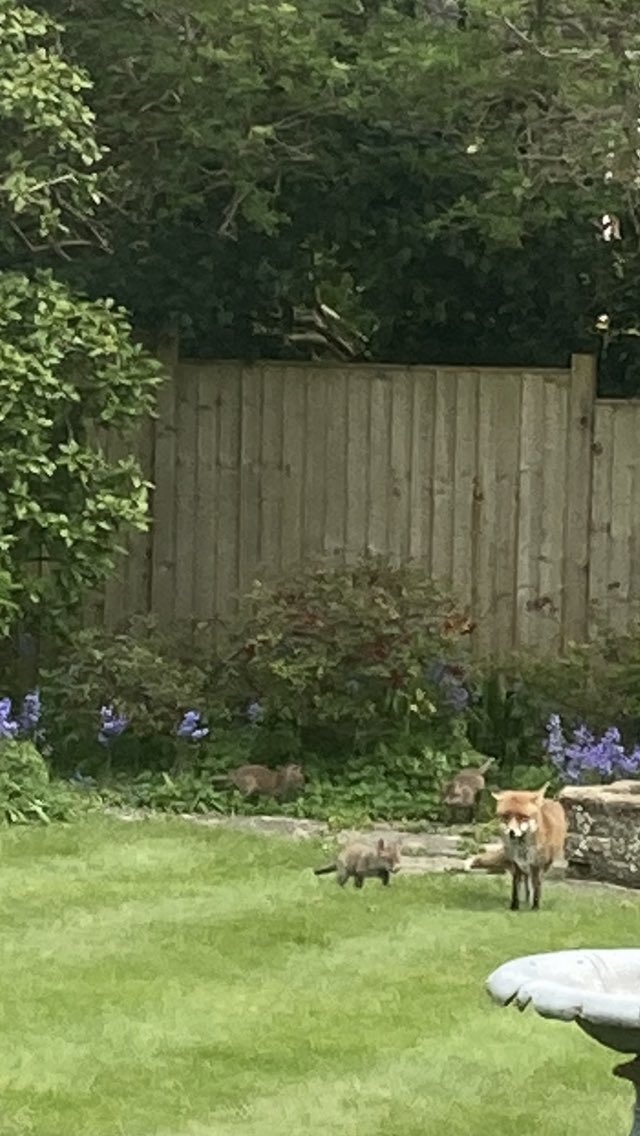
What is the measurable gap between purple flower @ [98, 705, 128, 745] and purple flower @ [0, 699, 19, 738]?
16.0 inches

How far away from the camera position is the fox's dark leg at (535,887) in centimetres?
793

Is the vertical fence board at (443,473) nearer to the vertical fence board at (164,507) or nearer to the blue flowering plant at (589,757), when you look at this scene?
the blue flowering plant at (589,757)

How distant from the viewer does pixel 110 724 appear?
416 inches

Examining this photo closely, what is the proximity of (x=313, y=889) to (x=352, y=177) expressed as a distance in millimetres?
4757

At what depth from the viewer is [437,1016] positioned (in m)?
6.43

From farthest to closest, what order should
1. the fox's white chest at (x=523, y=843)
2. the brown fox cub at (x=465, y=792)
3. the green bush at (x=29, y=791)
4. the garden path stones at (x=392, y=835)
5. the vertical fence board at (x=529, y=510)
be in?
the vertical fence board at (x=529, y=510) < the brown fox cub at (x=465, y=792) < the green bush at (x=29, y=791) < the garden path stones at (x=392, y=835) < the fox's white chest at (x=523, y=843)

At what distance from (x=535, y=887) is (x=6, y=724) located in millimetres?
3342

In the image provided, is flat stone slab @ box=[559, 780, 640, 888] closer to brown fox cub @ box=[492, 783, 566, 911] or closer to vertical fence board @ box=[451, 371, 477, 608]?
brown fox cub @ box=[492, 783, 566, 911]

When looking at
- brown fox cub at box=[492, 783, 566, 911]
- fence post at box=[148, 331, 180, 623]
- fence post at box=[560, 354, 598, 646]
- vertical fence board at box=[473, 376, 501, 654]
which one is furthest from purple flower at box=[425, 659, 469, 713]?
brown fox cub at box=[492, 783, 566, 911]

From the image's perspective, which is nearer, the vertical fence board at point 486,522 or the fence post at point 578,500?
the fence post at point 578,500

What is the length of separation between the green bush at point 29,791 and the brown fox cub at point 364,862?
173 centimetres

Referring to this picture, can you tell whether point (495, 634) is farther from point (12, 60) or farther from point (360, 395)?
point (12, 60)

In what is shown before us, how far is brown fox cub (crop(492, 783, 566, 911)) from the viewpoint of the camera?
310 inches

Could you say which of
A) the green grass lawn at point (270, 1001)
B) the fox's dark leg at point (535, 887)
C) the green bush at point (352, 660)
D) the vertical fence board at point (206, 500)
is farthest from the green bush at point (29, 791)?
the fox's dark leg at point (535, 887)
